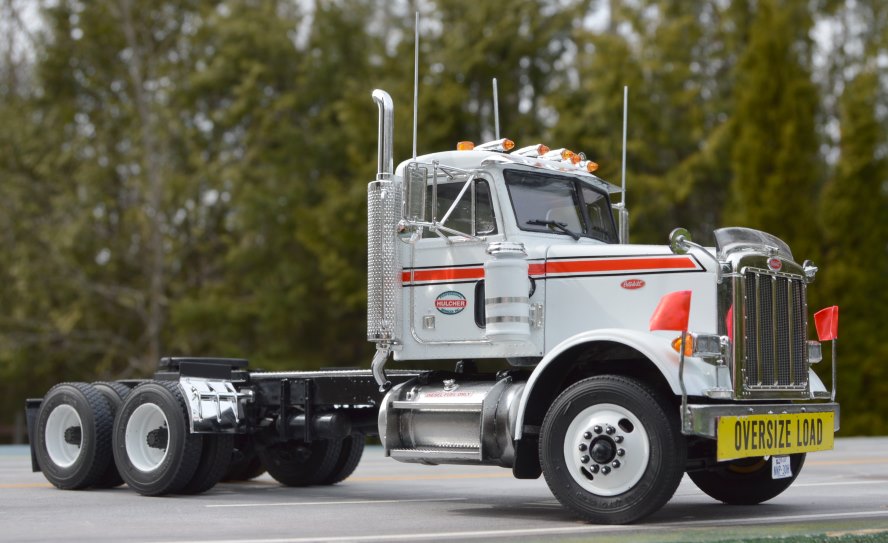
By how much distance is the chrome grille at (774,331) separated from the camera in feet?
32.3

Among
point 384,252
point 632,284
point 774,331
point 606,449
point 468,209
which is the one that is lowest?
point 606,449

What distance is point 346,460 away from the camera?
13.9 metres

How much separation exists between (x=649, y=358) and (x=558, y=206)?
224 centimetres

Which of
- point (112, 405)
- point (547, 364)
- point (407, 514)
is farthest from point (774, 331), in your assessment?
point (112, 405)

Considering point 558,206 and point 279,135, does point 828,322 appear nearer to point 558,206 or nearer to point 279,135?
point 558,206

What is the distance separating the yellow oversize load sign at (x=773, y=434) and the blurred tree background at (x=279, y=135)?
65.9ft

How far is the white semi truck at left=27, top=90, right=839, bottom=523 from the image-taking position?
9.49m

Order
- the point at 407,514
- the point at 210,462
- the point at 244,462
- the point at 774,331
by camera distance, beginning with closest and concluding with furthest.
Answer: the point at 774,331 < the point at 407,514 < the point at 210,462 < the point at 244,462

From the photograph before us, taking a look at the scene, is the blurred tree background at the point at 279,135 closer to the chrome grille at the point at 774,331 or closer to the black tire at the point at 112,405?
the black tire at the point at 112,405

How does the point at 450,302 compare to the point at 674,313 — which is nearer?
the point at 674,313

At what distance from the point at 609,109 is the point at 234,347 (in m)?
11.5

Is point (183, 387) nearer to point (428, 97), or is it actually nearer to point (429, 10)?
point (428, 97)

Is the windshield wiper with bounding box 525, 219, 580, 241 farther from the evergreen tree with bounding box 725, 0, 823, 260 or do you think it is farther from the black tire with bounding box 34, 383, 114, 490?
the evergreen tree with bounding box 725, 0, 823, 260

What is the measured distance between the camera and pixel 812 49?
34.3 meters
